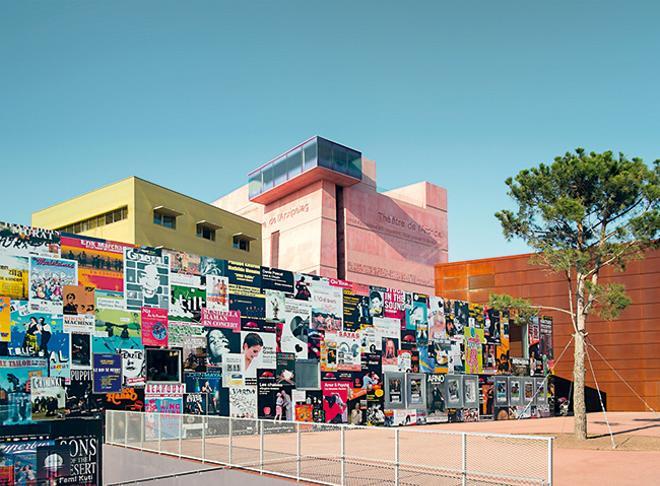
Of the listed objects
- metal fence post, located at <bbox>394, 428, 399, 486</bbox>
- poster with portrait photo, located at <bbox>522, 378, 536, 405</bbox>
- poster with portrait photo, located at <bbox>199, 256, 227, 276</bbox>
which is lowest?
poster with portrait photo, located at <bbox>522, 378, 536, 405</bbox>

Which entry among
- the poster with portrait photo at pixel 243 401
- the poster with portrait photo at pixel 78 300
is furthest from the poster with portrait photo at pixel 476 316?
the poster with portrait photo at pixel 78 300

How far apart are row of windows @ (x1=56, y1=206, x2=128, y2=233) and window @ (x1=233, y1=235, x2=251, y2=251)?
11172 millimetres

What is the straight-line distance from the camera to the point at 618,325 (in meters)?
48.6

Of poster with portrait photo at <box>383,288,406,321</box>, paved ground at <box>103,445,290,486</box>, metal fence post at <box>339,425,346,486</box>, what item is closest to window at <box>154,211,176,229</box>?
poster with portrait photo at <box>383,288,406,321</box>

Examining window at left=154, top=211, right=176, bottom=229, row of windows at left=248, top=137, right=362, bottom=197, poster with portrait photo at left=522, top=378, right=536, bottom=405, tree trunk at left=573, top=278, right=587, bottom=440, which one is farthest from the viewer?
row of windows at left=248, top=137, right=362, bottom=197

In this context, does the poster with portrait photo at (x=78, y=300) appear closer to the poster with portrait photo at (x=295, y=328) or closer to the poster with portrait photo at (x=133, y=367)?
the poster with portrait photo at (x=133, y=367)

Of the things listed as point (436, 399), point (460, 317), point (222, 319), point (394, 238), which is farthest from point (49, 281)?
point (394, 238)

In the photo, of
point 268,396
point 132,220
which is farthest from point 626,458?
point 132,220

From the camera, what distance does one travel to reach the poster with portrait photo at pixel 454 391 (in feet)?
120

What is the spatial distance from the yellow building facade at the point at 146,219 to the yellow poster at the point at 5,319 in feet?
78.4

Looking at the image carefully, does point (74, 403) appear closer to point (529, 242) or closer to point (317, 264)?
point (529, 242)

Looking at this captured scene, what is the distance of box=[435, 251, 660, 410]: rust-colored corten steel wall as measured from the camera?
47.3m

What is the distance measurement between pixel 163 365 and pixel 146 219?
919 inches

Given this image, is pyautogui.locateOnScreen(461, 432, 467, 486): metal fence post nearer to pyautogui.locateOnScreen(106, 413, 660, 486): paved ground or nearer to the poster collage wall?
pyautogui.locateOnScreen(106, 413, 660, 486): paved ground
